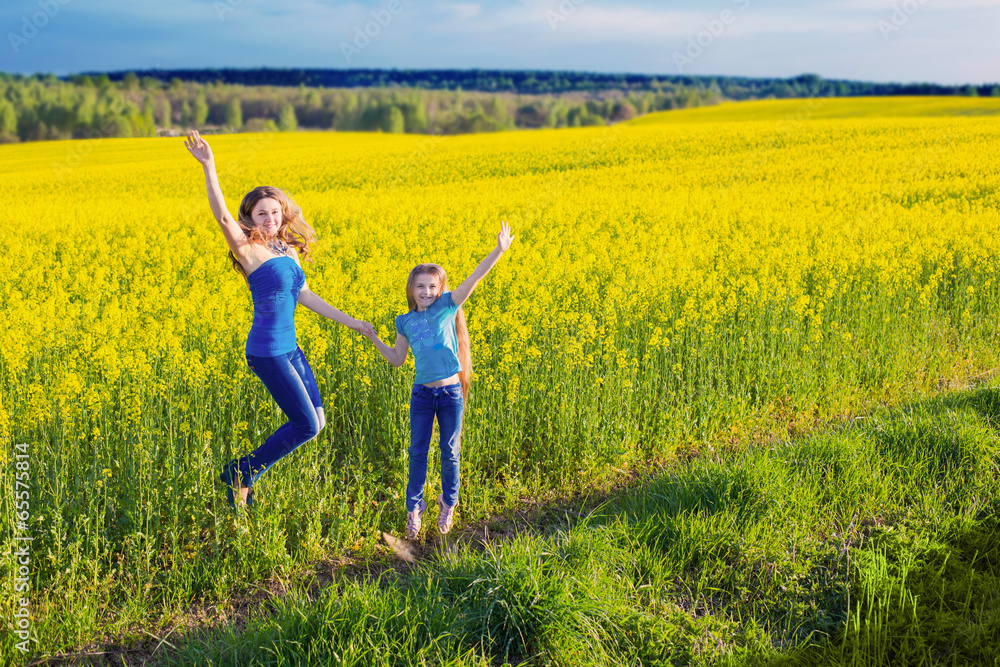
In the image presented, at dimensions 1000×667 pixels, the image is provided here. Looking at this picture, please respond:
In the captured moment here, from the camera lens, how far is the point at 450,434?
12.1ft

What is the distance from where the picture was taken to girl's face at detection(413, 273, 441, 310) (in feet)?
11.7

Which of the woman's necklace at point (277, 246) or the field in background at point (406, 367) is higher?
the woman's necklace at point (277, 246)

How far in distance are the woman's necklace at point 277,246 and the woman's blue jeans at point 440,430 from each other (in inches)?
40.8

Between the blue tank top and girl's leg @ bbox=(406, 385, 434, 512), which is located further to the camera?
girl's leg @ bbox=(406, 385, 434, 512)

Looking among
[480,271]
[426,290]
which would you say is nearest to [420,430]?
[426,290]

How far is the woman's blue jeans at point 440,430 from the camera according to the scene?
3.65 meters

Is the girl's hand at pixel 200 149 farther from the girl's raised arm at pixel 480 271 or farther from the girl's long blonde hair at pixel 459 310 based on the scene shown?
the girl's raised arm at pixel 480 271

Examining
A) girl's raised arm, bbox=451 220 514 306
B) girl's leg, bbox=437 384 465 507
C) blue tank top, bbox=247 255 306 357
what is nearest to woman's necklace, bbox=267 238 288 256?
blue tank top, bbox=247 255 306 357

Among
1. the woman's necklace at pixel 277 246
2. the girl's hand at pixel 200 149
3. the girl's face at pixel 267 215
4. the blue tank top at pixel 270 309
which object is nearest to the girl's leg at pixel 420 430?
the blue tank top at pixel 270 309

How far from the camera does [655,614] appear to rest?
318 cm

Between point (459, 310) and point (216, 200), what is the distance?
1.33m

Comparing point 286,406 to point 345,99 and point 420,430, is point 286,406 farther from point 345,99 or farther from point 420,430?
point 345,99

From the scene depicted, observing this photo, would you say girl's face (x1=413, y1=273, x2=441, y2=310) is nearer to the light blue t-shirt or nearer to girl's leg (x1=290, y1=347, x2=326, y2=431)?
the light blue t-shirt

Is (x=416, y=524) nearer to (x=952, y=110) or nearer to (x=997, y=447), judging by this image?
(x=997, y=447)
